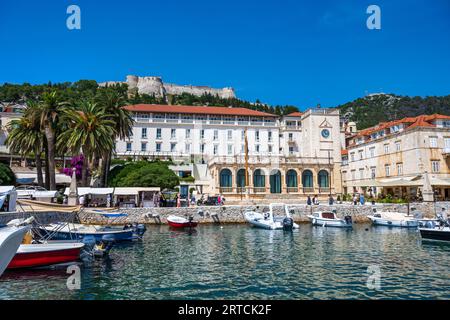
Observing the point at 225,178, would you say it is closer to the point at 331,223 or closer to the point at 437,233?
the point at 331,223

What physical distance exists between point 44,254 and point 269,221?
2310 cm

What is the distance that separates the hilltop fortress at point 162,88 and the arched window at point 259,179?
100 metres

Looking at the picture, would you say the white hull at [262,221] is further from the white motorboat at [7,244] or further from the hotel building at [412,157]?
the white motorboat at [7,244]

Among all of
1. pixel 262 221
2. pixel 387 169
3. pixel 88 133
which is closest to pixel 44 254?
pixel 262 221

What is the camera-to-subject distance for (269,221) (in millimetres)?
35375

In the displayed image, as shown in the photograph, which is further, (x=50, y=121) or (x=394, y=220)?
(x=50, y=121)

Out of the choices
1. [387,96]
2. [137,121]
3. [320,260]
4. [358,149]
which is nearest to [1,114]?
[137,121]

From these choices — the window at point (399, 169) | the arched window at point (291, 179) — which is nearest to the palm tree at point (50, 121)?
the arched window at point (291, 179)

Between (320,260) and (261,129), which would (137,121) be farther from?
(320,260)

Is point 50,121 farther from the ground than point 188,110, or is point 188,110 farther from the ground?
point 188,110

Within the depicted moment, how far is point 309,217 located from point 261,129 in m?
37.9

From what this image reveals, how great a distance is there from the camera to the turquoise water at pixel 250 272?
13.1m

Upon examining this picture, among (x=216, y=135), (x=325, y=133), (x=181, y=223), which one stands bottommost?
(x=181, y=223)

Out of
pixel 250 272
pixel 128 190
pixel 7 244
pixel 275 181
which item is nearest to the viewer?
pixel 7 244
